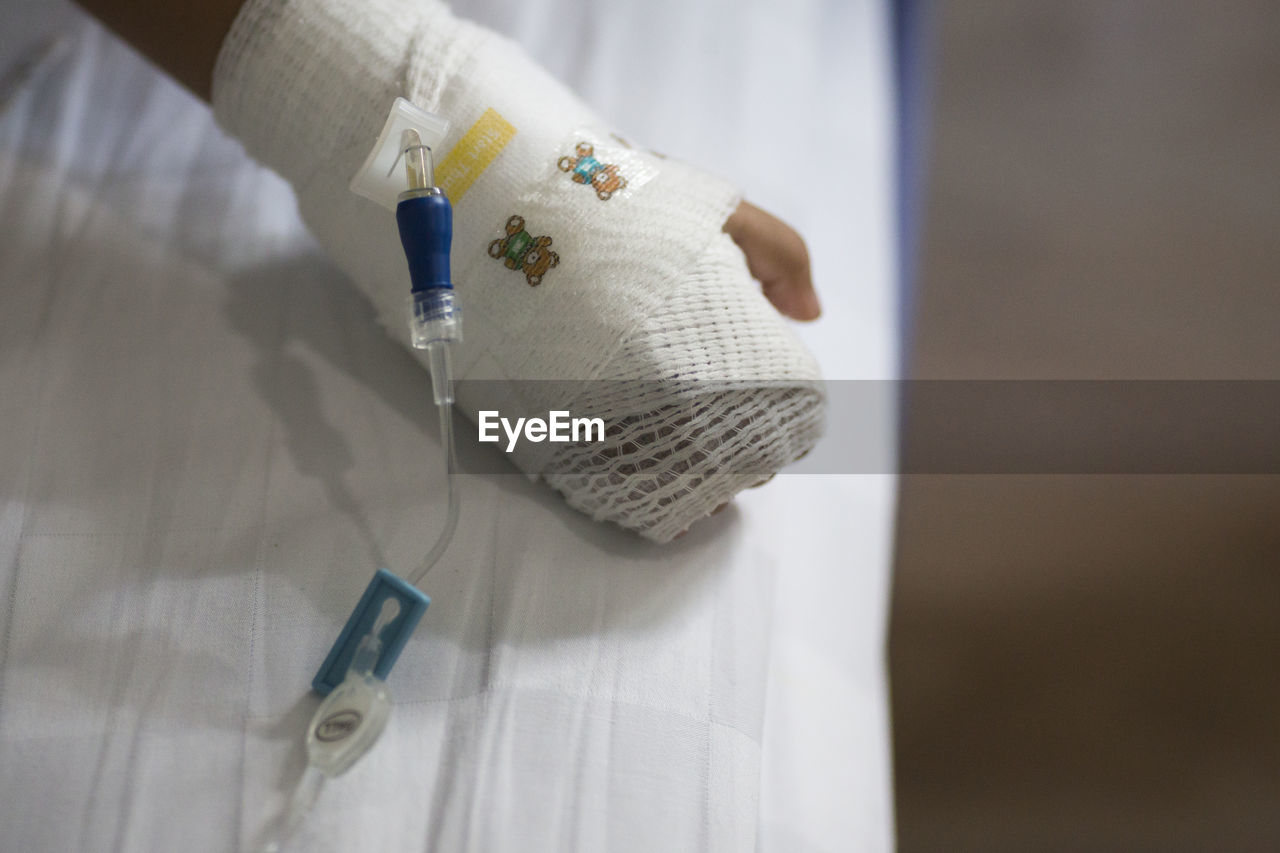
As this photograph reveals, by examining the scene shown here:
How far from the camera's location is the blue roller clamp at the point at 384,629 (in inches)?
19.3

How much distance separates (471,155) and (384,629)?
30 cm

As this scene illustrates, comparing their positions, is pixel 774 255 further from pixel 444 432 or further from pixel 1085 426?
pixel 1085 426

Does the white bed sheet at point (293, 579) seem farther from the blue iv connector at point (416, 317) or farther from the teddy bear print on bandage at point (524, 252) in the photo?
the teddy bear print on bandage at point (524, 252)

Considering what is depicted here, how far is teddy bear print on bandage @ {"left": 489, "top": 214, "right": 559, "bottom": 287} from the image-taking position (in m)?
0.55

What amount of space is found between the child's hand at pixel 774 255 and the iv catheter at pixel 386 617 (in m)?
0.24

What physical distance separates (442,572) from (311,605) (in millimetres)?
81

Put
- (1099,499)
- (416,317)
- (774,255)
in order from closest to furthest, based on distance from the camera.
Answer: (416,317), (774,255), (1099,499)

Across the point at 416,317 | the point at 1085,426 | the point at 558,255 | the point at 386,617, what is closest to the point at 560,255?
the point at 558,255

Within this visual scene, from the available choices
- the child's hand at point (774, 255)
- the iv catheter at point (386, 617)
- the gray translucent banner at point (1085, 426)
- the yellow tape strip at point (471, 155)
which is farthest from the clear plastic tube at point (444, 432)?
the gray translucent banner at point (1085, 426)

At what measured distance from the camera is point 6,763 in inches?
18.3

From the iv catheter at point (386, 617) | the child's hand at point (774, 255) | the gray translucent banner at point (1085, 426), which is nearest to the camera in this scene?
the iv catheter at point (386, 617)

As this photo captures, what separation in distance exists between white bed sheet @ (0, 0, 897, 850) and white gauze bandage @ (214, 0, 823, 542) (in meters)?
0.08

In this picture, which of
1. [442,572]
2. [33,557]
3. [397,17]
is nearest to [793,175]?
[397,17]

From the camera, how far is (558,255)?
0.55 metres
